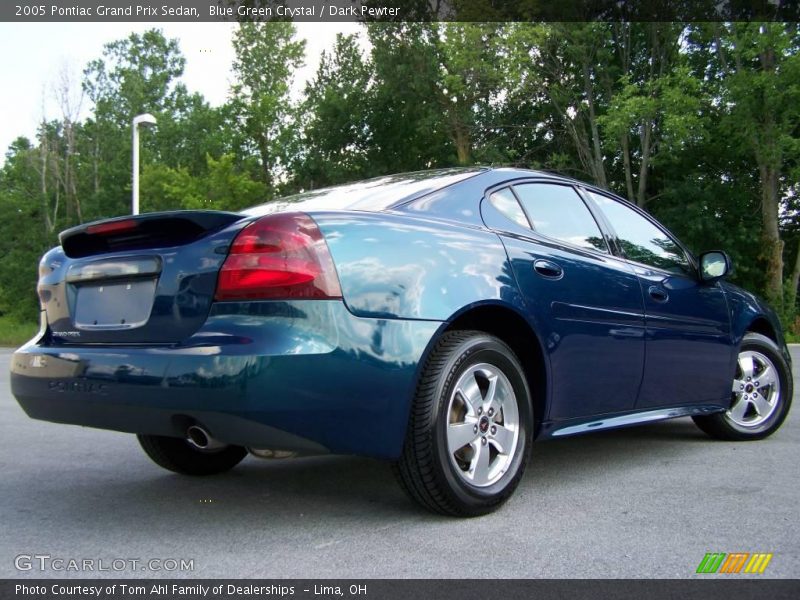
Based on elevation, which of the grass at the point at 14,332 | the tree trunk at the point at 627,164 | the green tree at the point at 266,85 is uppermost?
the green tree at the point at 266,85

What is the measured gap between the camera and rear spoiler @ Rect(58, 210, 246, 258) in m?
3.16

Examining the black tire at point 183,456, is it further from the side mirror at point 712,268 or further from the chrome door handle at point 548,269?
the side mirror at point 712,268

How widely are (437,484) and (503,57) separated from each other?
85.8 feet

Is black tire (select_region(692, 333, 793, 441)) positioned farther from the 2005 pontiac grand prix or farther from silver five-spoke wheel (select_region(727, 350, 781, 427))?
the 2005 pontiac grand prix

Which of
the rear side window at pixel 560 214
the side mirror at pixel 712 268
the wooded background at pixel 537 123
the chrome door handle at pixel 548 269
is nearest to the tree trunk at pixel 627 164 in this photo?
the wooded background at pixel 537 123

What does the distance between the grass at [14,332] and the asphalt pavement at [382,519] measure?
80.8 feet

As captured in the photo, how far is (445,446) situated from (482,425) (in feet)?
1.00

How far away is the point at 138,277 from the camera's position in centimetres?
323

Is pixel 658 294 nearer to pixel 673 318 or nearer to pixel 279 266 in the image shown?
pixel 673 318

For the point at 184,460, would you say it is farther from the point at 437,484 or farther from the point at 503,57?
the point at 503,57

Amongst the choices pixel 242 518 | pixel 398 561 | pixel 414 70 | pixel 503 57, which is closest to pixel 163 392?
pixel 242 518

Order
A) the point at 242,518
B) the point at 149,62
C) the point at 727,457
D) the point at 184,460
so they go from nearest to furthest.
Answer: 1. the point at 242,518
2. the point at 184,460
3. the point at 727,457
4. the point at 149,62

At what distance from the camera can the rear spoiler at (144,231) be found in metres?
3.16

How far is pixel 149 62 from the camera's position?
57.8m
